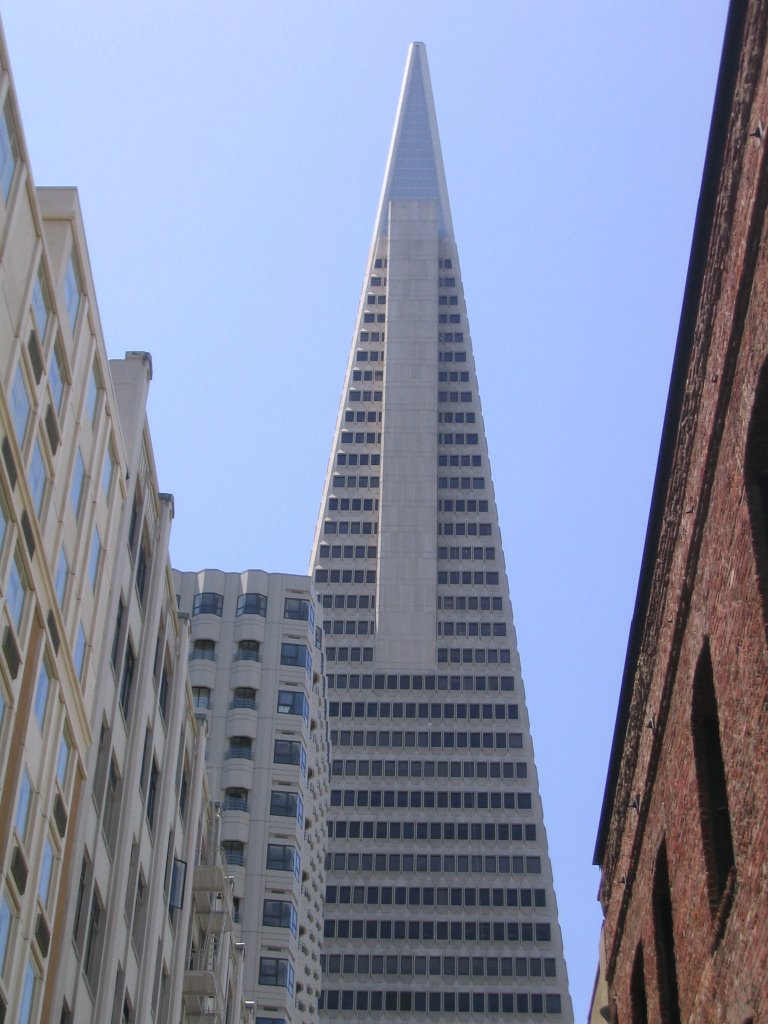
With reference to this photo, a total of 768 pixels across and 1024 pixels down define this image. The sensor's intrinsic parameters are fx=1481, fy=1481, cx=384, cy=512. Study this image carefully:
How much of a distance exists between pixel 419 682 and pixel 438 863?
70.2ft

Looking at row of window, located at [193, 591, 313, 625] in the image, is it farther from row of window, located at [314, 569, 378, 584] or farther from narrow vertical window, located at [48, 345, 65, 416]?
narrow vertical window, located at [48, 345, 65, 416]

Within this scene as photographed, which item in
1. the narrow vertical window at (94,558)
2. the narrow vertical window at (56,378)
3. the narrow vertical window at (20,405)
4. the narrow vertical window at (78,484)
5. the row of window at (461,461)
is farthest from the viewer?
the row of window at (461,461)

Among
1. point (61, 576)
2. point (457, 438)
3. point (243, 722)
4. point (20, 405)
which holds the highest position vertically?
point (457, 438)

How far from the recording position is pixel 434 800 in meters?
152

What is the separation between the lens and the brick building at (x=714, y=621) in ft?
44.9

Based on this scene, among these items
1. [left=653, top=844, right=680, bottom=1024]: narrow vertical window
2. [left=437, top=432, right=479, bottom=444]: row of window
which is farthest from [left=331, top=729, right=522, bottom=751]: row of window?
[left=653, top=844, right=680, bottom=1024]: narrow vertical window

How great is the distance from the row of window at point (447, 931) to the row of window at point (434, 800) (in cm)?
Answer: 1233

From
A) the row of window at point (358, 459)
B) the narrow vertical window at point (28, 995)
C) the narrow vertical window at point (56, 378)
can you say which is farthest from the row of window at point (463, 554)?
the narrow vertical window at point (28, 995)

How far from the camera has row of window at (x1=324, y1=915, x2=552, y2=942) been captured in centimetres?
14275

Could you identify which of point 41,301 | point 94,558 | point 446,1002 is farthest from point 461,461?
point 41,301

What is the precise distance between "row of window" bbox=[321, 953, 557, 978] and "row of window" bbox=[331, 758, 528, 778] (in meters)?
19.4

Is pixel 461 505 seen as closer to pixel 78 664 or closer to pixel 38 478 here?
pixel 78 664

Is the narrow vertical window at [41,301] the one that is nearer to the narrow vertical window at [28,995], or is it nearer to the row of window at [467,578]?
the narrow vertical window at [28,995]

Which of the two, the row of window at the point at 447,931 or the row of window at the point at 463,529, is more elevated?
the row of window at the point at 463,529
